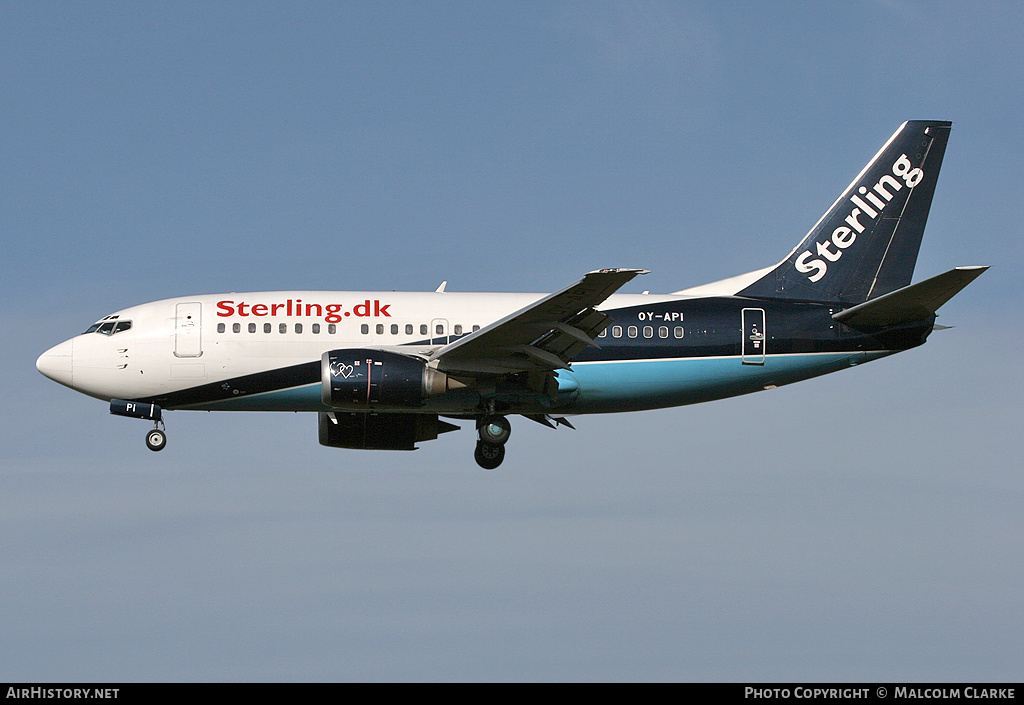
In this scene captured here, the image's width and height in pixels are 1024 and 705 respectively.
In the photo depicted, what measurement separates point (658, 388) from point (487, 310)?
16.3ft

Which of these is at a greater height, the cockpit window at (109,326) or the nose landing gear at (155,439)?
the cockpit window at (109,326)

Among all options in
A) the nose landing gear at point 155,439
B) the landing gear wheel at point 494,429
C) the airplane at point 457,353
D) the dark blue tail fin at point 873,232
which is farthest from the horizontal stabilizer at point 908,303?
the nose landing gear at point 155,439

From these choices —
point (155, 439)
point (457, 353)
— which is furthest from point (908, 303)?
point (155, 439)

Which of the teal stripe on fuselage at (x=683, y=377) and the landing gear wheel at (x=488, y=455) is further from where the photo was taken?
the landing gear wheel at (x=488, y=455)

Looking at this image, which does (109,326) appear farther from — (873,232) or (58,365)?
(873,232)

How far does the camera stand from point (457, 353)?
32.6 m

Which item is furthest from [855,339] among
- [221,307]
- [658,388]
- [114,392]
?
[114,392]

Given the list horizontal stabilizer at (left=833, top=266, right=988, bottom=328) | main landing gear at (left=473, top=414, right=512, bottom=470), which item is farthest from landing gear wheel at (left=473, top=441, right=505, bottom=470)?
horizontal stabilizer at (left=833, top=266, right=988, bottom=328)

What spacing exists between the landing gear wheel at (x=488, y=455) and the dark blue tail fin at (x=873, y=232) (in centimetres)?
810

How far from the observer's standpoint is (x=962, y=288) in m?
32.8

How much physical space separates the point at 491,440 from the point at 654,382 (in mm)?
4580

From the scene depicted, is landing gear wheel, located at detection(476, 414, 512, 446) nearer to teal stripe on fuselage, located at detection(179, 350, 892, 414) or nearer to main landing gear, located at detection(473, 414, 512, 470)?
main landing gear, located at detection(473, 414, 512, 470)

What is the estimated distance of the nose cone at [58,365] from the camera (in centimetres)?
3441

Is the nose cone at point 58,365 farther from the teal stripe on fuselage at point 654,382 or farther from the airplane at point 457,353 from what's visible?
the teal stripe on fuselage at point 654,382
